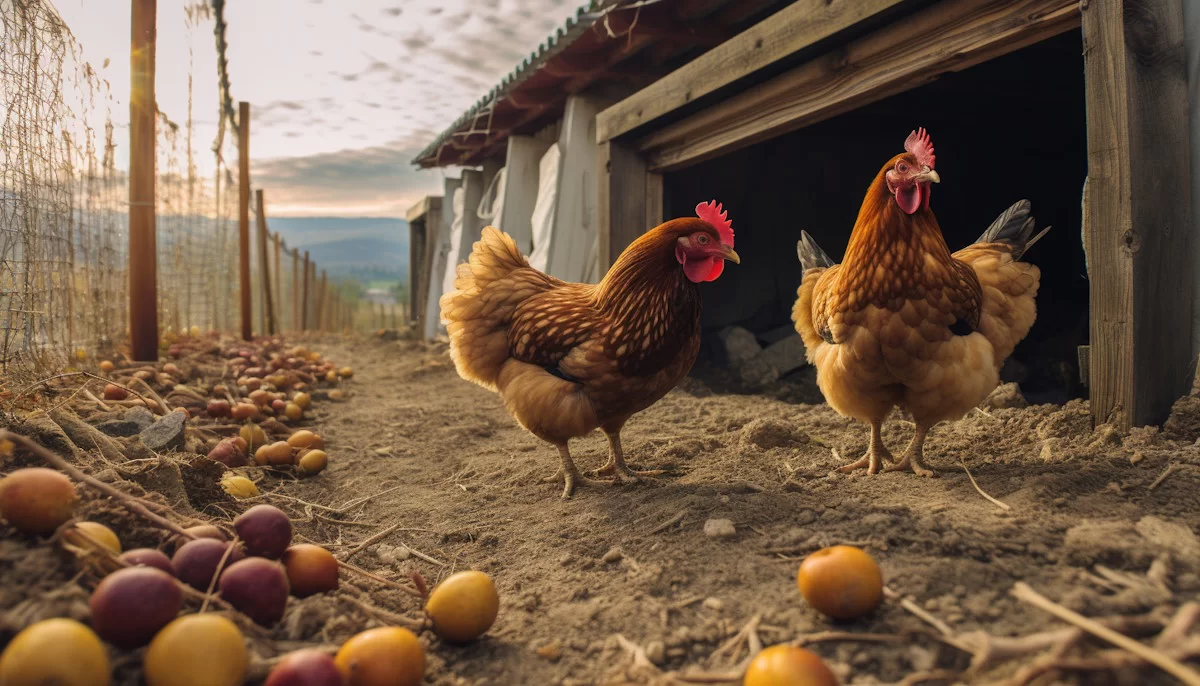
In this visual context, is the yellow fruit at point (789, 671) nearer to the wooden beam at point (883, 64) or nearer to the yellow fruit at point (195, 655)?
the yellow fruit at point (195, 655)

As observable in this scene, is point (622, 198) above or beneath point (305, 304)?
above

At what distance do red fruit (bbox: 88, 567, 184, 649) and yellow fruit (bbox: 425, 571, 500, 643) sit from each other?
501mm

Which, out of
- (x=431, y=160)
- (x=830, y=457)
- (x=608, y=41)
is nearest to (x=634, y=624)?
(x=830, y=457)

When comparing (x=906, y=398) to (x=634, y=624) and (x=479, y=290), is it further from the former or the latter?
(x=479, y=290)

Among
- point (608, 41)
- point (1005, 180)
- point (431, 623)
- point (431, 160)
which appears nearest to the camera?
point (431, 623)

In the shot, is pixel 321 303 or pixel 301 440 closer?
pixel 301 440

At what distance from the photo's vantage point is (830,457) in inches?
112

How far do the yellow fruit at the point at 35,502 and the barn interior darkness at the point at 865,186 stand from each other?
4.75 m

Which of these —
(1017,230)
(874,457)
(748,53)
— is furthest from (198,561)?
(748,53)

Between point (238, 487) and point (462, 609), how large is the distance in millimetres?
1504

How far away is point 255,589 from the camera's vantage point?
1291 millimetres

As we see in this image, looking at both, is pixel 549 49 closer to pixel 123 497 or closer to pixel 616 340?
pixel 616 340

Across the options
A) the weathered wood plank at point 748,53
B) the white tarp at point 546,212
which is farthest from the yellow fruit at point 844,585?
the white tarp at point 546,212

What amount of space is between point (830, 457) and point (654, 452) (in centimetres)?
81
